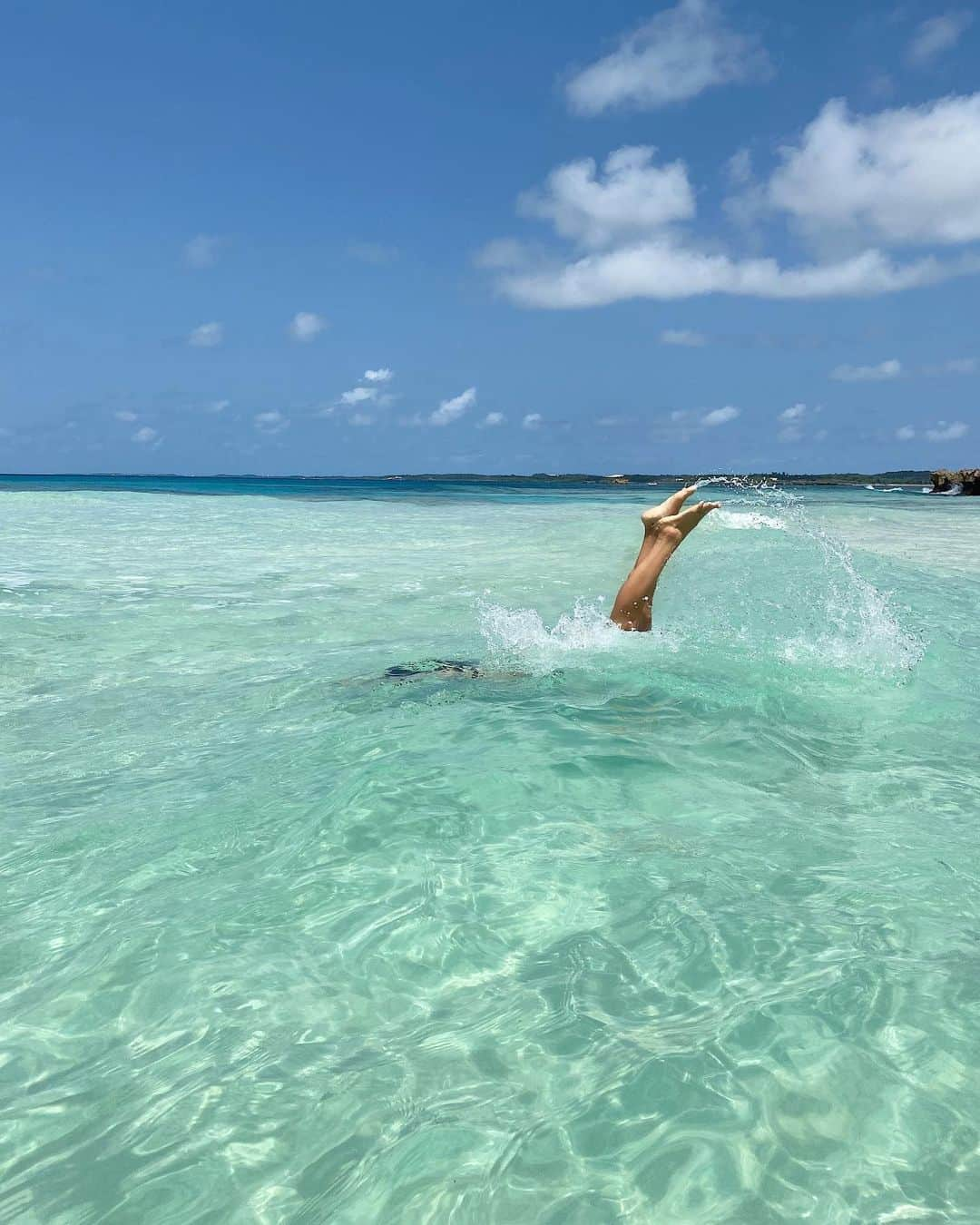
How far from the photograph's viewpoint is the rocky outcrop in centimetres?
5897

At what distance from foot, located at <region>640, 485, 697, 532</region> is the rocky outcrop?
194ft

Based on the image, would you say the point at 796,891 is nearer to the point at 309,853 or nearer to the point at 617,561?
the point at 309,853

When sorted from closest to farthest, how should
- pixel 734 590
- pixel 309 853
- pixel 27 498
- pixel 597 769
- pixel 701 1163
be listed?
1. pixel 701 1163
2. pixel 309 853
3. pixel 597 769
4. pixel 734 590
5. pixel 27 498

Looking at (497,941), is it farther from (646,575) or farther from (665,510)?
(665,510)

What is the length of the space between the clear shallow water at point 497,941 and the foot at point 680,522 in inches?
36.1

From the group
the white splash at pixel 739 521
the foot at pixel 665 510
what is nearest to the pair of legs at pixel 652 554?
the foot at pixel 665 510

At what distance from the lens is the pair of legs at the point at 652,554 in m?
7.10

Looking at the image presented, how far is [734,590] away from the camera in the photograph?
1239 cm

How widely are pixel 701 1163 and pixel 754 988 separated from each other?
2.37 feet

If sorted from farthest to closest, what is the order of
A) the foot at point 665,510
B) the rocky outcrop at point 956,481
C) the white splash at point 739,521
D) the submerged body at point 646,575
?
the rocky outcrop at point 956,481, the white splash at point 739,521, the foot at point 665,510, the submerged body at point 646,575

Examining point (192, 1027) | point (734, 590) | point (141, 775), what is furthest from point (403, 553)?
point (192, 1027)

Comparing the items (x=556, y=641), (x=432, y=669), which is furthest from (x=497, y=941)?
(x=556, y=641)

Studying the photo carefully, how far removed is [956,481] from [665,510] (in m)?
62.8

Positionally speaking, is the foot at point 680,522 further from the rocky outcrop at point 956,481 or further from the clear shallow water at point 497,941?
the rocky outcrop at point 956,481
